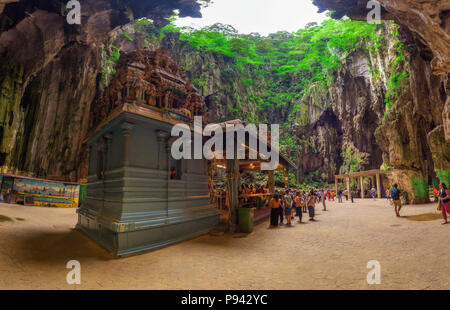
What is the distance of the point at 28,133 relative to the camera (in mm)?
17297

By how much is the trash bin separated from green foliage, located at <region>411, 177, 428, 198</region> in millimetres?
14564

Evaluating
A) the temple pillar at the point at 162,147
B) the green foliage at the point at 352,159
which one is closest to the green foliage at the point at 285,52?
the green foliage at the point at 352,159

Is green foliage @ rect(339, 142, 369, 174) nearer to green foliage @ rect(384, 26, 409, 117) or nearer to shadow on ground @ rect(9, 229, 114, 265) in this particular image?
green foliage @ rect(384, 26, 409, 117)

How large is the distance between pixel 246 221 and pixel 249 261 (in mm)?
3503

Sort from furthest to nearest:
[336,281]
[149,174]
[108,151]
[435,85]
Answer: [435,85] → [108,151] → [149,174] → [336,281]

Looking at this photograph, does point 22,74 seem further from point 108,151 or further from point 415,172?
point 415,172

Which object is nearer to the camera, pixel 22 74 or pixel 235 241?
pixel 235 241

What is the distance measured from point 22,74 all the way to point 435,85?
25.3 meters

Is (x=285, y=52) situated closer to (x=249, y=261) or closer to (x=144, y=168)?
(x=144, y=168)

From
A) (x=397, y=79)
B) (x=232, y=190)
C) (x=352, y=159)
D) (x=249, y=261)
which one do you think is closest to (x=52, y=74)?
(x=232, y=190)

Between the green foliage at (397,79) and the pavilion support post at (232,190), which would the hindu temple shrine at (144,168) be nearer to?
the pavilion support post at (232,190)

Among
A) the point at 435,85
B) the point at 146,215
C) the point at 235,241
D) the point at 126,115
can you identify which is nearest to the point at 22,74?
the point at 126,115

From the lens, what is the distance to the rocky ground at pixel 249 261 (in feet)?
14.1

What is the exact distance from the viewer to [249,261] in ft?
18.5
